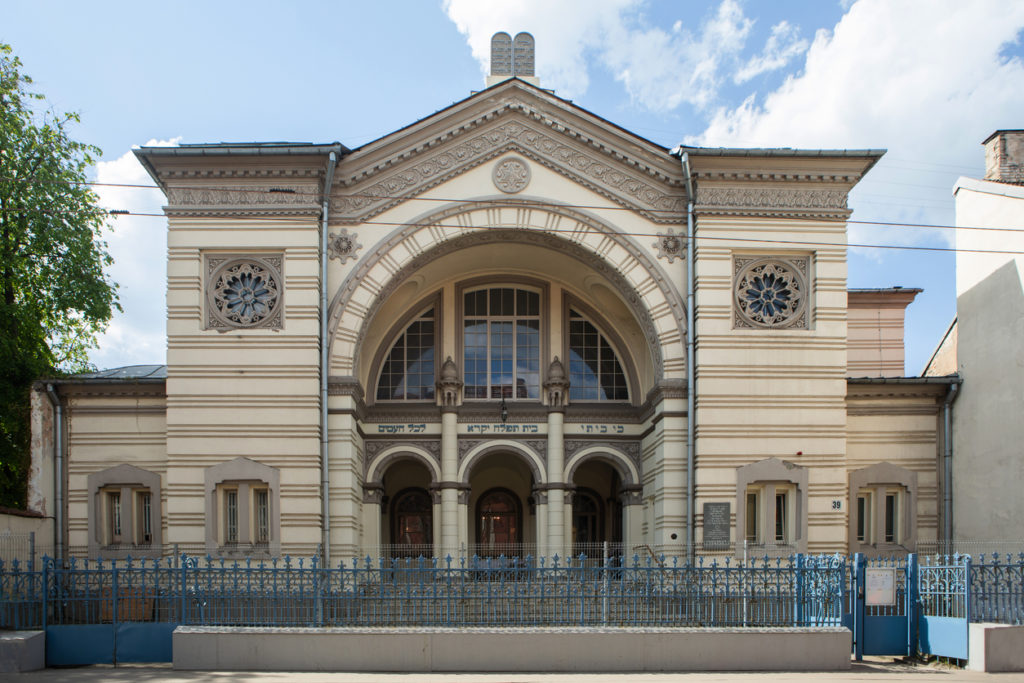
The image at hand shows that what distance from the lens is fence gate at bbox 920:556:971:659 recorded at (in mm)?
15953

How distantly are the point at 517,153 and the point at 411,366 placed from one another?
652 cm

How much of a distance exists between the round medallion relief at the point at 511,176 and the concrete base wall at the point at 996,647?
42.3ft

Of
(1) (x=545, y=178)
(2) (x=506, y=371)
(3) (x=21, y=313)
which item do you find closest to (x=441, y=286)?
(2) (x=506, y=371)

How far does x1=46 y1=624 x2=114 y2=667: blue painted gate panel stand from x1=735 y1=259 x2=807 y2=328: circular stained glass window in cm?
1442

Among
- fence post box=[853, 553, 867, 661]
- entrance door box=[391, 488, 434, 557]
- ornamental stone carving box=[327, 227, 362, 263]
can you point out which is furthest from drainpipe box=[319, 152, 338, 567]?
fence post box=[853, 553, 867, 661]

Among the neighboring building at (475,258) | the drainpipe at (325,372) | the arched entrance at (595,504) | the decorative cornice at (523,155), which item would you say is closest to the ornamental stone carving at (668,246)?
the neighboring building at (475,258)

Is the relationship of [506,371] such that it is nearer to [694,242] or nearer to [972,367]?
[694,242]

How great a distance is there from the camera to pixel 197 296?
2216 centimetres

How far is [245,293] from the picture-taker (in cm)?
2234

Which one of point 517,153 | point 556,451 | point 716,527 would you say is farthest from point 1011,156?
point 556,451

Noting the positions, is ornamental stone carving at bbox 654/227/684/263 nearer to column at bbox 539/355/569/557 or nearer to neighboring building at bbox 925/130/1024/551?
column at bbox 539/355/569/557

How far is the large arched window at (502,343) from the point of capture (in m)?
26.0

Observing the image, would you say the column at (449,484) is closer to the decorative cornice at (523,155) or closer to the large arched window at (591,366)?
the large arched window at (591,366)

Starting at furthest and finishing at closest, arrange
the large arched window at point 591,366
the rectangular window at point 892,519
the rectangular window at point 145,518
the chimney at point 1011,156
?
the large arched window at point 591,366, the chimney at point 1011,156, the rectangular window at point 892,519, the rectangular window at point 145,518
